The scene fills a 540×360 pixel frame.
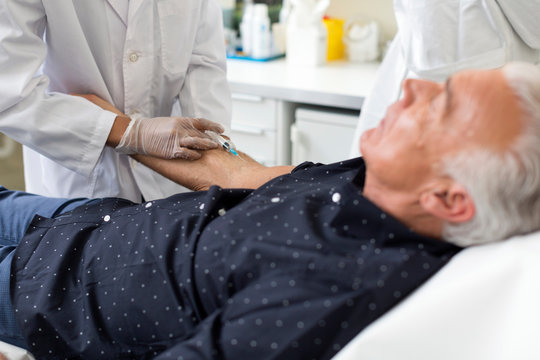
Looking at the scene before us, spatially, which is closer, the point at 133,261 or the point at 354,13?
the point at 133,261

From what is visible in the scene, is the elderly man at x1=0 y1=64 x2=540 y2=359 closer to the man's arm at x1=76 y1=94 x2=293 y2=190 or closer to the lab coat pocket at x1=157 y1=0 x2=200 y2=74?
the man's arm at x1=76 y1=94 x2=293 y2=190

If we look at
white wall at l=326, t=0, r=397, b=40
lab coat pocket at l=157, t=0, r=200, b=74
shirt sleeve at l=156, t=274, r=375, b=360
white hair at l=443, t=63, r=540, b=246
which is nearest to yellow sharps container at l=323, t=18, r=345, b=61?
white wall at l=326, t=0, r=397, b=40

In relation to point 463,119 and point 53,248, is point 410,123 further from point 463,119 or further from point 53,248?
point 53,248

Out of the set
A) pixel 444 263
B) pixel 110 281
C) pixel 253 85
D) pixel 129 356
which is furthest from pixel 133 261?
pixel 253 85

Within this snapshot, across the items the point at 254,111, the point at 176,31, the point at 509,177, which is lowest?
the point at 254,111

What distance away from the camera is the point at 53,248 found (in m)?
1.13

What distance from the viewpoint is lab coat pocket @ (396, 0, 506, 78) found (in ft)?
4.78

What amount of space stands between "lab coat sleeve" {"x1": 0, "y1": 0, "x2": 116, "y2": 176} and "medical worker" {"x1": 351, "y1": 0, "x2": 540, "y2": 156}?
91 cm

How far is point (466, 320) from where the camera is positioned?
77 centimetres

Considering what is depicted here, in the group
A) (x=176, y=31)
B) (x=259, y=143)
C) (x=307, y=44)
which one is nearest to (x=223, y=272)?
(x=176, y=31)

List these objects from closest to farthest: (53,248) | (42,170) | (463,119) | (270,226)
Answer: (463,119) → (270,226) → (53,248) → (42,170)

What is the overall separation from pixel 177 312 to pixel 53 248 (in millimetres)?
362

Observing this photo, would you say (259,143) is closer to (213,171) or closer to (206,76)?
(206,76)

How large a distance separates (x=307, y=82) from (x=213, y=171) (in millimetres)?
991
